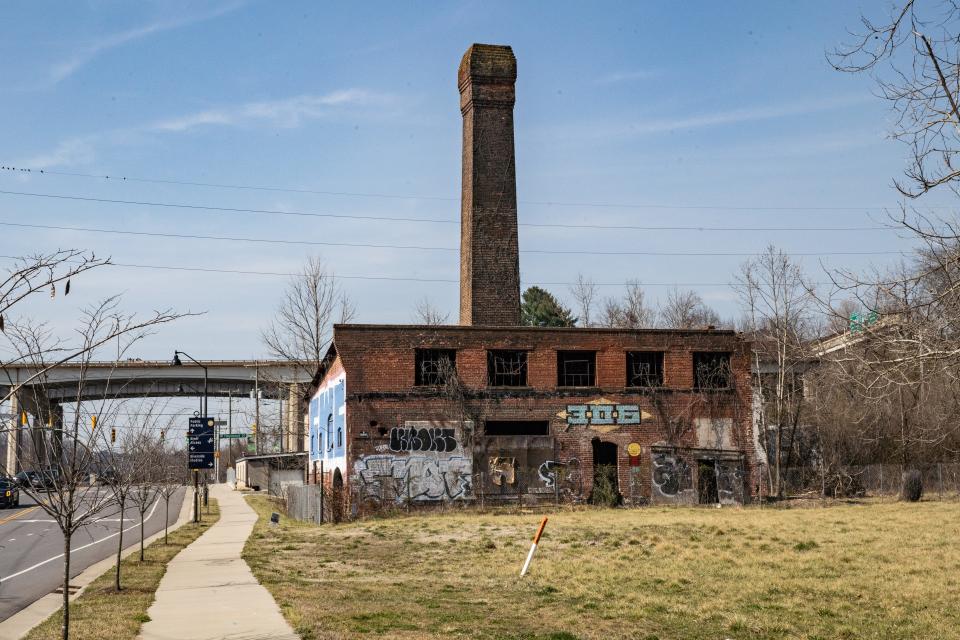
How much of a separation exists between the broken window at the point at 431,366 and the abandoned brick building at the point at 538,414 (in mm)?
49

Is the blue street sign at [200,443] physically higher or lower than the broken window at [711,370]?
lower

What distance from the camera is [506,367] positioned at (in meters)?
36.9

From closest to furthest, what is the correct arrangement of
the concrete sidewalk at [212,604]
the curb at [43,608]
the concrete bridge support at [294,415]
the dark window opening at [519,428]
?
the concrete sidewalk at [212,604] → the curb at [43,608] → the dark window opening at [519,428] → the concrete bridge support at [294,415]

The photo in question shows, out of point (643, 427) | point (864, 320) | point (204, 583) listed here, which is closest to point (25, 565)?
point (204, 583)

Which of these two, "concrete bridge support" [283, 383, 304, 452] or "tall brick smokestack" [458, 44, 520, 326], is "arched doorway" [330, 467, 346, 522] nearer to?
"tall brick smokestack" [458, 44, 520, 326]

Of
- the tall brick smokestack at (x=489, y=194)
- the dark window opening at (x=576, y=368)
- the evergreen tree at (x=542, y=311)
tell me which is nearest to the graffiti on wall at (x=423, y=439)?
the dark window opening at (x=576, y=368)

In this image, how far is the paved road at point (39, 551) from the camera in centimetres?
1775

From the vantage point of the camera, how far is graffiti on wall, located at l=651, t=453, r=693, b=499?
121ft

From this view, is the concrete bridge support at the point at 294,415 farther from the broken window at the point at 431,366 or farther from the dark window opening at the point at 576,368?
the dark window opening at the point at 576,368

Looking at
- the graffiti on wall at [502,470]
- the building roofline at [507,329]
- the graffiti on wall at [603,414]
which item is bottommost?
the graffiti on wall at [502,470]

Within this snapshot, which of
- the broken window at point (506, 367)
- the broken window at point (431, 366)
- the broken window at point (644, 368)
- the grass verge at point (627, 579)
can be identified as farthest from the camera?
the broken window at point (644, 368)

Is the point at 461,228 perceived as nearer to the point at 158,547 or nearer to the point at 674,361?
the point at 674,361

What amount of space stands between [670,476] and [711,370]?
4.58m

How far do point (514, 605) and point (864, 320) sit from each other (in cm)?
706
